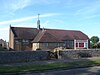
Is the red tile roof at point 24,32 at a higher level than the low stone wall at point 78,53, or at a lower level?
higher

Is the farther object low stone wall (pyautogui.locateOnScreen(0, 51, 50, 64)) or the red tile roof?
the red tile roof

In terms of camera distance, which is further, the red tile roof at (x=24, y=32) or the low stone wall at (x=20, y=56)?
the red tile roof at (x=24, y=32)

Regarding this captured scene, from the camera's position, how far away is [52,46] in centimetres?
5947

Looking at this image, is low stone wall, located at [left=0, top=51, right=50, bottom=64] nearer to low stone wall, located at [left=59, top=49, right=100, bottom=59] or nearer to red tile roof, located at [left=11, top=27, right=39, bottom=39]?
low stone wall, located at [left=59, top=49, right=100, bottom=59]

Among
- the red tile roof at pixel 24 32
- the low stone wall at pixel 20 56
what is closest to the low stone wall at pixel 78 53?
the low stone wall at pixel 20 56

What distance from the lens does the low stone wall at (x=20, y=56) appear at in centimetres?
2501

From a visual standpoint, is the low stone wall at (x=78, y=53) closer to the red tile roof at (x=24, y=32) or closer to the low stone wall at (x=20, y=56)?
the low stone wall at (x=20, y=56)

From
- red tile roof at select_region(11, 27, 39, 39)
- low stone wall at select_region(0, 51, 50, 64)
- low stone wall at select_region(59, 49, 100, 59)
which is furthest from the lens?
red tile roof at select_region(11, 27, 39, 39)

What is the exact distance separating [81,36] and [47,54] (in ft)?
142

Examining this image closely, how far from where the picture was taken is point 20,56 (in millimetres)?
26062

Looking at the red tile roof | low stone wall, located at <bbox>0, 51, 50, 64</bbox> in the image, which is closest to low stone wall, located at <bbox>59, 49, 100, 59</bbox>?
low stone wall, located at <bbox>0, 51, 50, 64</bbox>

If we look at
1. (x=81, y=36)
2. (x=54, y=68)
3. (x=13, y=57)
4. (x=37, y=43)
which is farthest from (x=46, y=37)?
(x=54, y=68)

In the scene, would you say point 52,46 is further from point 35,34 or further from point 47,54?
point 47,54

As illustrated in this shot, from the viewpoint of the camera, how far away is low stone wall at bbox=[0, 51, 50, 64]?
82.0 ft
